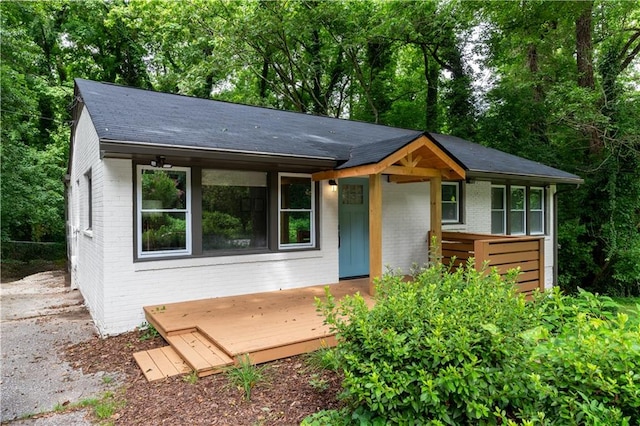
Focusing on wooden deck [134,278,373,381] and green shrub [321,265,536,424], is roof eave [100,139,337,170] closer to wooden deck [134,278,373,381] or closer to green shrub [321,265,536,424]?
wooden deck [134,278,373,381]

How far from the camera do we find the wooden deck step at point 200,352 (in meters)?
3.64

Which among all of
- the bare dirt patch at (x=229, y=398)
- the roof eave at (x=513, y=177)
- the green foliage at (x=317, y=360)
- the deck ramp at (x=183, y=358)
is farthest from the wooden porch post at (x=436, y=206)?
the deck ramp at (x=183, y=358)

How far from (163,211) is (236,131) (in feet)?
6.13

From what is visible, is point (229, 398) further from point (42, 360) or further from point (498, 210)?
point (498, 210)

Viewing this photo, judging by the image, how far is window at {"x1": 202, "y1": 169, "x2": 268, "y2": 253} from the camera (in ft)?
19.2

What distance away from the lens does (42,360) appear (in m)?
4.54

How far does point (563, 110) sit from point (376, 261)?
28.8 feet

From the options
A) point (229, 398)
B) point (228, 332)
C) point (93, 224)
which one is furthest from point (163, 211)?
point (229, 398)

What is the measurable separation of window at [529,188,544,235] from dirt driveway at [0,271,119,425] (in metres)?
10.6

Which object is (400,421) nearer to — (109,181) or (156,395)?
Result: (156,395)

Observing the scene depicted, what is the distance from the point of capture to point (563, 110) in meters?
10.8

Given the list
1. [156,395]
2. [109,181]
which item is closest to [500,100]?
[109,181]

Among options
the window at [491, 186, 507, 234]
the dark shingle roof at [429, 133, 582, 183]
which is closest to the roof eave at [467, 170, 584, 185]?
the dark shingle roof at [429, 133, 582, 183]

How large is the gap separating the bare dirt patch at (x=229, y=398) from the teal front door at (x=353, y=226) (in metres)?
3.71
